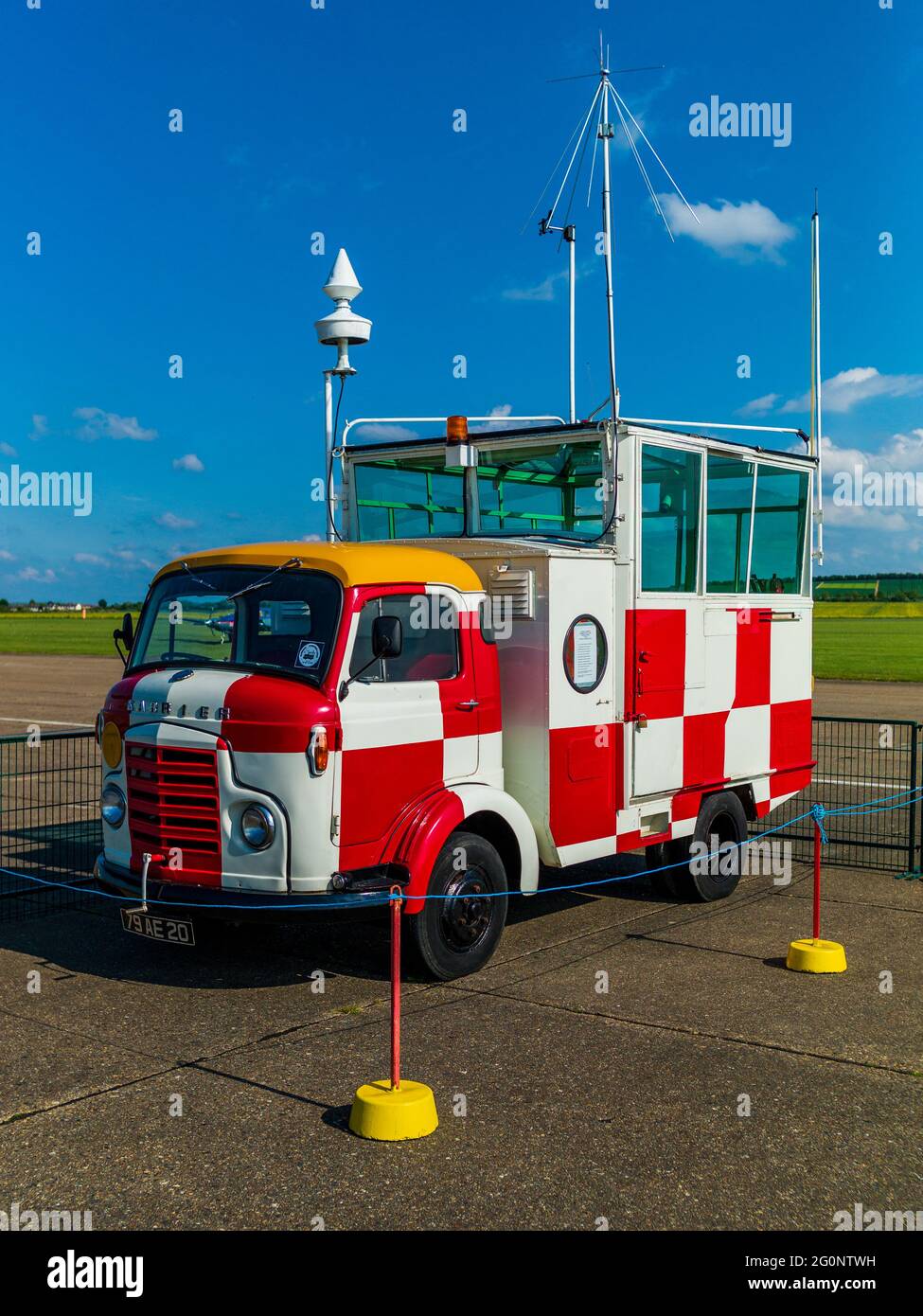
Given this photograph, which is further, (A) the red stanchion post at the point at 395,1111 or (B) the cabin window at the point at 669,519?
(B) the cabin window at the point at 669,519

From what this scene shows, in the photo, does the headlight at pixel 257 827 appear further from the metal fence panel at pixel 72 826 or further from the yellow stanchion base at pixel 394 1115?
the metal fence panel at pixel 72 826

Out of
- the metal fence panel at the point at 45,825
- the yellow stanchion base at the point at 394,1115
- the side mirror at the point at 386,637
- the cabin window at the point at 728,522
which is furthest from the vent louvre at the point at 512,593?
the yellow stanchion base at the point at 394,1115

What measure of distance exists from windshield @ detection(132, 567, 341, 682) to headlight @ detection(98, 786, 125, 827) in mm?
790

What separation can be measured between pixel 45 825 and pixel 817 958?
7003 mm

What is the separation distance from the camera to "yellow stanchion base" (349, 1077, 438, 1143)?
4.96 metres

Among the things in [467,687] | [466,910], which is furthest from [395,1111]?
[467,687]

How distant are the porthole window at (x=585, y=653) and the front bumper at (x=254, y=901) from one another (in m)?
2.00

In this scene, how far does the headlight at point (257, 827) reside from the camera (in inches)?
255

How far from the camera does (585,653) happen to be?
7949 millimetres

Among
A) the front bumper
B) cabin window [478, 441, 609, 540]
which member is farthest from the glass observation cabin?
the front bumper

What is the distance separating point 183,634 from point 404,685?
4.62ft

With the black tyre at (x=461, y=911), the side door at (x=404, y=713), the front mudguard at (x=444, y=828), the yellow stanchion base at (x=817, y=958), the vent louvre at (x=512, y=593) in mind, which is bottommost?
the yellow stanchion base at (x=817, y=958)

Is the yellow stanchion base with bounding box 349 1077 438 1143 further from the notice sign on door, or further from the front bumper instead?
the notice sign on door

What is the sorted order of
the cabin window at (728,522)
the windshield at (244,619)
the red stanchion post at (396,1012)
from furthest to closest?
the cabin window at (728,522) → the windshield at (244,619) → the red stanchion post at (396,1012)
